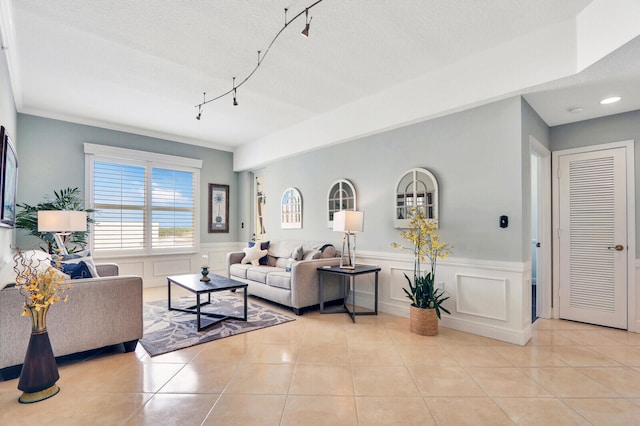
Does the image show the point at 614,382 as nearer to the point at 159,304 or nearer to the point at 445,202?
the point at 445,202

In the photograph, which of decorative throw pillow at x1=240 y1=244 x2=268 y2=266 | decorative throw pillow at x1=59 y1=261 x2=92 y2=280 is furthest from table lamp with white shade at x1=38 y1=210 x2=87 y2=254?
decorative throw pillow at x1=240 y1=244 x2=268 y2=266

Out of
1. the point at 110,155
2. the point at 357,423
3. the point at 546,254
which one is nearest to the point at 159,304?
the point at 110,155

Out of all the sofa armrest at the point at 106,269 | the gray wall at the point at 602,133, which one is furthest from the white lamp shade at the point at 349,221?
the sofa armrest at the point at 106,269

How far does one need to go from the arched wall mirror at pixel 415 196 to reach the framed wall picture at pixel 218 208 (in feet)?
13.6

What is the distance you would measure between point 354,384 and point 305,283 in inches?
74.1

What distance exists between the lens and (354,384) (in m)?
2.29

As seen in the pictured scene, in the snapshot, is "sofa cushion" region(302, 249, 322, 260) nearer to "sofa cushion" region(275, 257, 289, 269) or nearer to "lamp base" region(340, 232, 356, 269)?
"lamp base" region(340, 232, 356, 269)

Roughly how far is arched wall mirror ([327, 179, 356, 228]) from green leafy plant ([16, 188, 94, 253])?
3.59 m

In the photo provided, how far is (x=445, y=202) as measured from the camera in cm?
364

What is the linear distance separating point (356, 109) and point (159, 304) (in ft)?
12.8

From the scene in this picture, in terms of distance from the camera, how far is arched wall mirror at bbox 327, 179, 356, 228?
4689mm

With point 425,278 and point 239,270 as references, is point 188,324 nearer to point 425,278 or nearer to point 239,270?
point 239,270

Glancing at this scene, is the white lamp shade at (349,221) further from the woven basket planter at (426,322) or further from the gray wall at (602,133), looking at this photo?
the gray wall at (602,133)

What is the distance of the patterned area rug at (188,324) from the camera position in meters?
3.06
